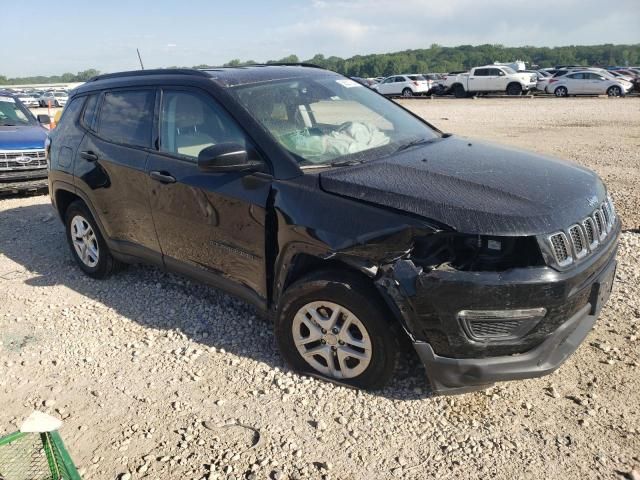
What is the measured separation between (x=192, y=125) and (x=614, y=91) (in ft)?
101

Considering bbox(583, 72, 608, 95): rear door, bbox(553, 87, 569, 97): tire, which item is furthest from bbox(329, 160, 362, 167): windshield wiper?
bbox(553, 87, 569, 97): tire

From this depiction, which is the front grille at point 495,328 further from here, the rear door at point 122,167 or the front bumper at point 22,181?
the front bumper at point 22,181

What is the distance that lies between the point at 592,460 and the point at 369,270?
4.59ft

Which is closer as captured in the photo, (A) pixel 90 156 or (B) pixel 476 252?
(B) pixel 476 252

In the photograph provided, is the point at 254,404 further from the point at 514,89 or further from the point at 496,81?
the point at 514,89

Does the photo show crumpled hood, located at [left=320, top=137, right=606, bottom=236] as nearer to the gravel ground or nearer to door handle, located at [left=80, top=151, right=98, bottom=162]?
the gravel ground

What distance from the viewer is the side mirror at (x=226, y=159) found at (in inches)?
126

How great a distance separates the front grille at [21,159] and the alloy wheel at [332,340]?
694cm

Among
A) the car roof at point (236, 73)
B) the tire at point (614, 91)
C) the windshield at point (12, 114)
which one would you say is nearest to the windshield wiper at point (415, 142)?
the car roof at point (236, 73)

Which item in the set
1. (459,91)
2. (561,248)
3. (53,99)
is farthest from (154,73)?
(53,99)

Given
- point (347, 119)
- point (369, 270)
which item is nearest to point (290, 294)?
point (369, 270)

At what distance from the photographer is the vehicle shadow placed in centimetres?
341

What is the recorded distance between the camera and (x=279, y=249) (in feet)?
10.6

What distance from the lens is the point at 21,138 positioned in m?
8.52
